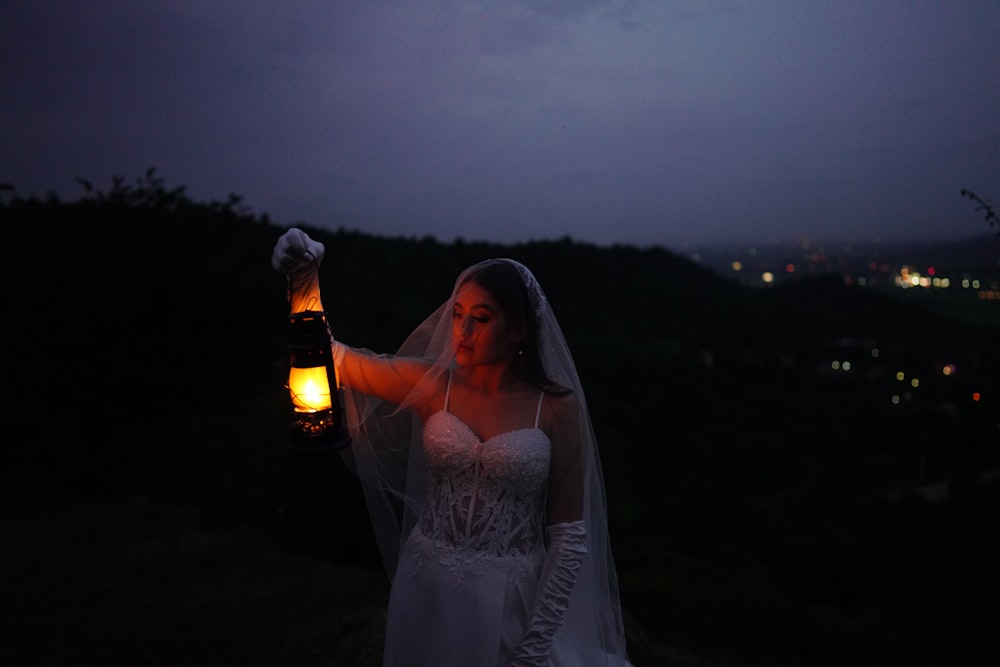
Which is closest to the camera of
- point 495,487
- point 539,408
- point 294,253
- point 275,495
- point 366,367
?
point 294,253

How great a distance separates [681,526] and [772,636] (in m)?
12.3

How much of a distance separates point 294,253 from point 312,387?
0.50 m

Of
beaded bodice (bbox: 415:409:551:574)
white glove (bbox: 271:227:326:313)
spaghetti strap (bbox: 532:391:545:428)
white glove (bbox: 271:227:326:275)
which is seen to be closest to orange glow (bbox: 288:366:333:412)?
white glove (bbox: 271:227:326:313)

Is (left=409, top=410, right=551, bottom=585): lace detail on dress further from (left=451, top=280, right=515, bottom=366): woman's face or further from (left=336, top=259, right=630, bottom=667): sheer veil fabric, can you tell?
(left=451, top=280, right=515, bottom=366): woman's face

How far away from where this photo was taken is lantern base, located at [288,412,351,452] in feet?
7.38

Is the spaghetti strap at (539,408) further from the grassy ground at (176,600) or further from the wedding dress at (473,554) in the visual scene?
the grassy ground at (176,600)

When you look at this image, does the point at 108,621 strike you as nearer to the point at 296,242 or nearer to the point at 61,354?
the point at 296,242

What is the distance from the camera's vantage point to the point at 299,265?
242 cm

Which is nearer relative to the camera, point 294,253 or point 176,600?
point 294,253

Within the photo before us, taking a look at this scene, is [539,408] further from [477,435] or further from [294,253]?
[294,253]

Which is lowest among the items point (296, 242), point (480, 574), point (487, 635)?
point (487, 635)

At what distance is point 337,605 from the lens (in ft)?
18.1

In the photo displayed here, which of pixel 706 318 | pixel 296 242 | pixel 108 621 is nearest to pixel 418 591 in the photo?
pixel 296 242

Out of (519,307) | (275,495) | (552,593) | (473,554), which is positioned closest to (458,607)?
(473,554)
